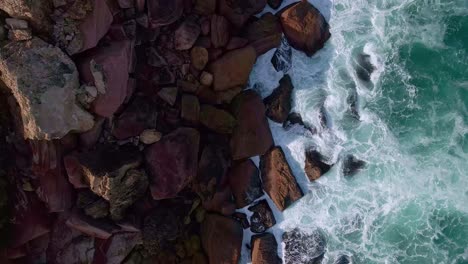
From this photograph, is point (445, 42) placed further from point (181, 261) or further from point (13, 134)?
point (13, 134)

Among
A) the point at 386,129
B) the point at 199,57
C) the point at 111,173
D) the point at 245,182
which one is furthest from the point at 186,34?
the point at 386,129

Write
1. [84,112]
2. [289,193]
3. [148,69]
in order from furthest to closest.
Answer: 1. [289,193]
2. [148,69]
3. [84,112]

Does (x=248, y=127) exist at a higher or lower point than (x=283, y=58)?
lower

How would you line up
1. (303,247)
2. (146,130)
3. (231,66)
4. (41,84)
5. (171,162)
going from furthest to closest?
(303,247) → (231,66) → (171,162) → (146,130) → (41,84)

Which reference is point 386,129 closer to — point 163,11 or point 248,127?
point 248,127

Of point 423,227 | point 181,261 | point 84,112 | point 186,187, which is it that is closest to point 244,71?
point 186,187

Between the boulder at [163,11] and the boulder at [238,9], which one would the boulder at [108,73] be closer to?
the boulder at [163,11]

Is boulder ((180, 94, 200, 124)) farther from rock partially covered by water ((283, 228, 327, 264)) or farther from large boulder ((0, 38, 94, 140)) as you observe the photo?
rock partially covered by water ((283, 228, 327, 264))
